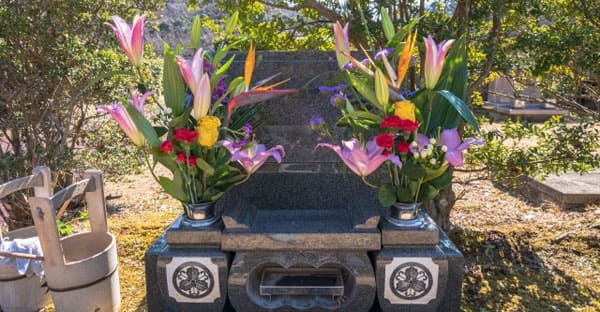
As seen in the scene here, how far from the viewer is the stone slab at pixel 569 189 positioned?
5402mm

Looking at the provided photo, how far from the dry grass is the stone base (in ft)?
5.16

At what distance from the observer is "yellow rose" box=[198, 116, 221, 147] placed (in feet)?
6.15

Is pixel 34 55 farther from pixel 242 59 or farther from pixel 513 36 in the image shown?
pixel 513 36

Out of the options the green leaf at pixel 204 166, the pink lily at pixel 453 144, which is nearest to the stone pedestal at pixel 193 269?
the green leaf at pixel 204 166

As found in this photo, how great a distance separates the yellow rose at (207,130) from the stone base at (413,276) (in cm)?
97

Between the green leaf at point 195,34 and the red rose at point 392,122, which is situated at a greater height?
the green leaf at point 195,34

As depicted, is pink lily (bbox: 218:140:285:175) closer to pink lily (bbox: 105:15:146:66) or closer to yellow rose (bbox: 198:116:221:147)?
yellow rose (bbox: 198:116:221:147)

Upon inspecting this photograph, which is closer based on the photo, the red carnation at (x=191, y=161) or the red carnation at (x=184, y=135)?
the red carnation at (x=184, y=135)

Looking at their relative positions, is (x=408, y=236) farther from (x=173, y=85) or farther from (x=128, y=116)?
(x=128, y=116)

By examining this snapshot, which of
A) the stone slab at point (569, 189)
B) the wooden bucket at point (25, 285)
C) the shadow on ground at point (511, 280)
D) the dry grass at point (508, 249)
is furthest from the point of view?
the stone slab at point (569, 189)

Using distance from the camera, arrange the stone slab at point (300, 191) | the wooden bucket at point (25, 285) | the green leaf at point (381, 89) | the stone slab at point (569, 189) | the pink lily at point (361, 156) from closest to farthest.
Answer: the green leaf at point (381, 89) → the pink lily at point (361, 156) → the stone slab at point (300, 191) → the wooden bucket at point (25, 285) → the stone slab at point (569, 189)

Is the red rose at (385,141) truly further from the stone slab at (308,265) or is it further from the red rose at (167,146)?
the red rose at (167,146)

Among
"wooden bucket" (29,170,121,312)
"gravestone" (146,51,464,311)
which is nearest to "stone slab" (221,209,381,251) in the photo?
"gravestone" (146,51,464,311)

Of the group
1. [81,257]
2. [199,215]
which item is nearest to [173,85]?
[199,215]
